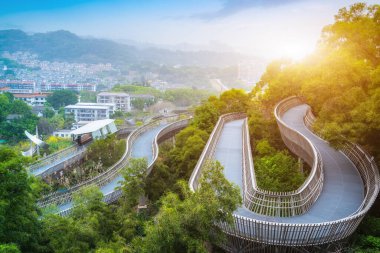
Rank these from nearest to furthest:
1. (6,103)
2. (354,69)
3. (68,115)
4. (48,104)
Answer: (354,69)
(6,103)
(68,115)
(48,104)

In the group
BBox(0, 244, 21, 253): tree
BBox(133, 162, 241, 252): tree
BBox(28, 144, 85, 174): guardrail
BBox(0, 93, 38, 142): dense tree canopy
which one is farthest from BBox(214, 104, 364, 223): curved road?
BBox(0, 93, 38, 142): dense tree canopy

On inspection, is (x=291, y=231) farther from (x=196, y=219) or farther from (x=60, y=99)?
(x=60, y=99)

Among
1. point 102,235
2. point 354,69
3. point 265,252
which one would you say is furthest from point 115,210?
point 354,69

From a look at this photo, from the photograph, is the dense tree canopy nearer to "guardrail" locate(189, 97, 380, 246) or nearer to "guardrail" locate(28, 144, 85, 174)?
"guardrail" locate(28, 144, 85, 174)

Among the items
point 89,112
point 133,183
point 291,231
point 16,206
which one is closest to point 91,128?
point 133,183

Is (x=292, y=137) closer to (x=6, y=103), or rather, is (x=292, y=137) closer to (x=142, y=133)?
(x=142, y=133)
